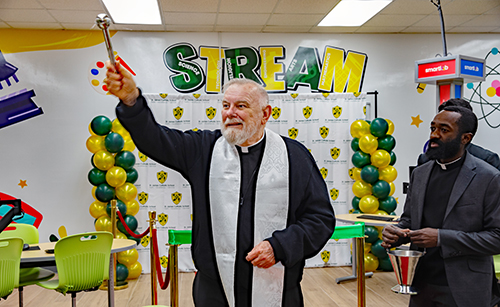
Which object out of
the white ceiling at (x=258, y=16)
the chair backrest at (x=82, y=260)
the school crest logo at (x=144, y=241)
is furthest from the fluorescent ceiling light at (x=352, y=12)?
the chair backrest at (x=82, y=260)

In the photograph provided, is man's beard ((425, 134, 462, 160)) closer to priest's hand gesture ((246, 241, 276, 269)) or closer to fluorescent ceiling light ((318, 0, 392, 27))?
priest's hand gesture ((246, 241, 276, 269))

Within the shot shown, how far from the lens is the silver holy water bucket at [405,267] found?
2162mm

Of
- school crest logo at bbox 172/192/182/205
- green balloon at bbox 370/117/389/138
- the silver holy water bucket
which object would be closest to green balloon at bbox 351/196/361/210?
green balloon at bbox 370/117/389/138

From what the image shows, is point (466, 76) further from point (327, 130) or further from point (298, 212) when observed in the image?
point (327, 130)

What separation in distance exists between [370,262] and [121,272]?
3330 millimetres

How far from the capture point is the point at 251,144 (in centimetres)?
214

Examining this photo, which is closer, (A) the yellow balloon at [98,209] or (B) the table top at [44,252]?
(B) the table top at [44,252]

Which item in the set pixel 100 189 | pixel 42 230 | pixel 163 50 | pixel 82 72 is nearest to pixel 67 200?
pixel 42 230

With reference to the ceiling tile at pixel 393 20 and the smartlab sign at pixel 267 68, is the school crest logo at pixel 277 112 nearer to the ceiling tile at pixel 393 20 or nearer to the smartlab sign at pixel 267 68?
the smartlab sign at pixel 267 68

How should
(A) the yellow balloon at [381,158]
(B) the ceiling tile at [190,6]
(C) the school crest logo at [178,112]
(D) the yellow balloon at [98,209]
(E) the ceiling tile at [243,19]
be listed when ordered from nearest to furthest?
1. (B) the ceiling tile at [190,6]
2. (D) the yellow balloon at [98,209]
3. (A) the yellow balloon at [381,158]
4. (E) the ceiling tile at [243,19]
5. (C) the school crest logo at [178,112]

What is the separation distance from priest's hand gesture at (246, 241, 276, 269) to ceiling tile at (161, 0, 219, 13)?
14.9ft

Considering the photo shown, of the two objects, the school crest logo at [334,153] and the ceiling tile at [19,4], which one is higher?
the ceiling tile at [19,4]

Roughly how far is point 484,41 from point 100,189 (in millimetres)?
6497

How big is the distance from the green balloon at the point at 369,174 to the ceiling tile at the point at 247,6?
2.48m
